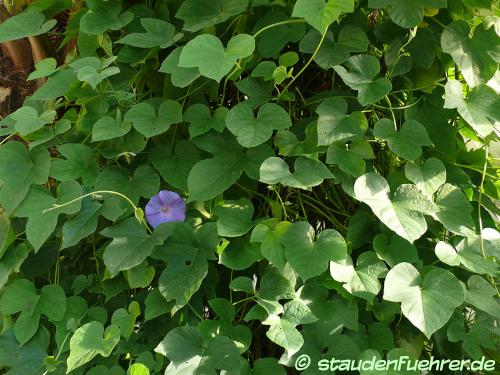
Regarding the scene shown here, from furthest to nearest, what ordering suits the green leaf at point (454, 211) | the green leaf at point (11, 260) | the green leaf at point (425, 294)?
the green leaf at point (11, 260) → the green leaf at point (454, 211) → the green leaf at point (425, 294)

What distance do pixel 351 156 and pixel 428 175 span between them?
0.13m

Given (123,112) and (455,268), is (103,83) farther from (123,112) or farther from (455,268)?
(455,268)

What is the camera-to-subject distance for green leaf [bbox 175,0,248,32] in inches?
41.4

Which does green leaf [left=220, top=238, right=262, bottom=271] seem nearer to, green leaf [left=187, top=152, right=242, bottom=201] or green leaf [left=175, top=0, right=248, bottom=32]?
green leaf [left=187, top=152, right=242, bottom=201]

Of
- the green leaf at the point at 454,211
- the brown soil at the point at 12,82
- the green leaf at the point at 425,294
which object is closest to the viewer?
the green leaf at the point at 425,294

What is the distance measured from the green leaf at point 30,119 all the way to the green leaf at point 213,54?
30cm

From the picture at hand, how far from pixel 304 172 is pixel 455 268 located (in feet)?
1.07

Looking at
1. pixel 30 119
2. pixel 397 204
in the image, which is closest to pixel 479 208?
pixel 397 204

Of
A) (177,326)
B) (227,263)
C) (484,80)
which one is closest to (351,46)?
(484,80)

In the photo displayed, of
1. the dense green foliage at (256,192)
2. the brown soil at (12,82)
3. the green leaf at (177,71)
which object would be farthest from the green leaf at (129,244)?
the brown soil at (12,82)

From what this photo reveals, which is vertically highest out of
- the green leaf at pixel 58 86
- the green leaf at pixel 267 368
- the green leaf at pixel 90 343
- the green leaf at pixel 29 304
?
the green leaf at pixel 58 86

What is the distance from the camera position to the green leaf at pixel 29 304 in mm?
1089

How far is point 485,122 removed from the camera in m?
0.99

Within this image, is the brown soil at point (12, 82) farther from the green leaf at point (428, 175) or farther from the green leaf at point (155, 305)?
the green leaf at point (428, 175)
